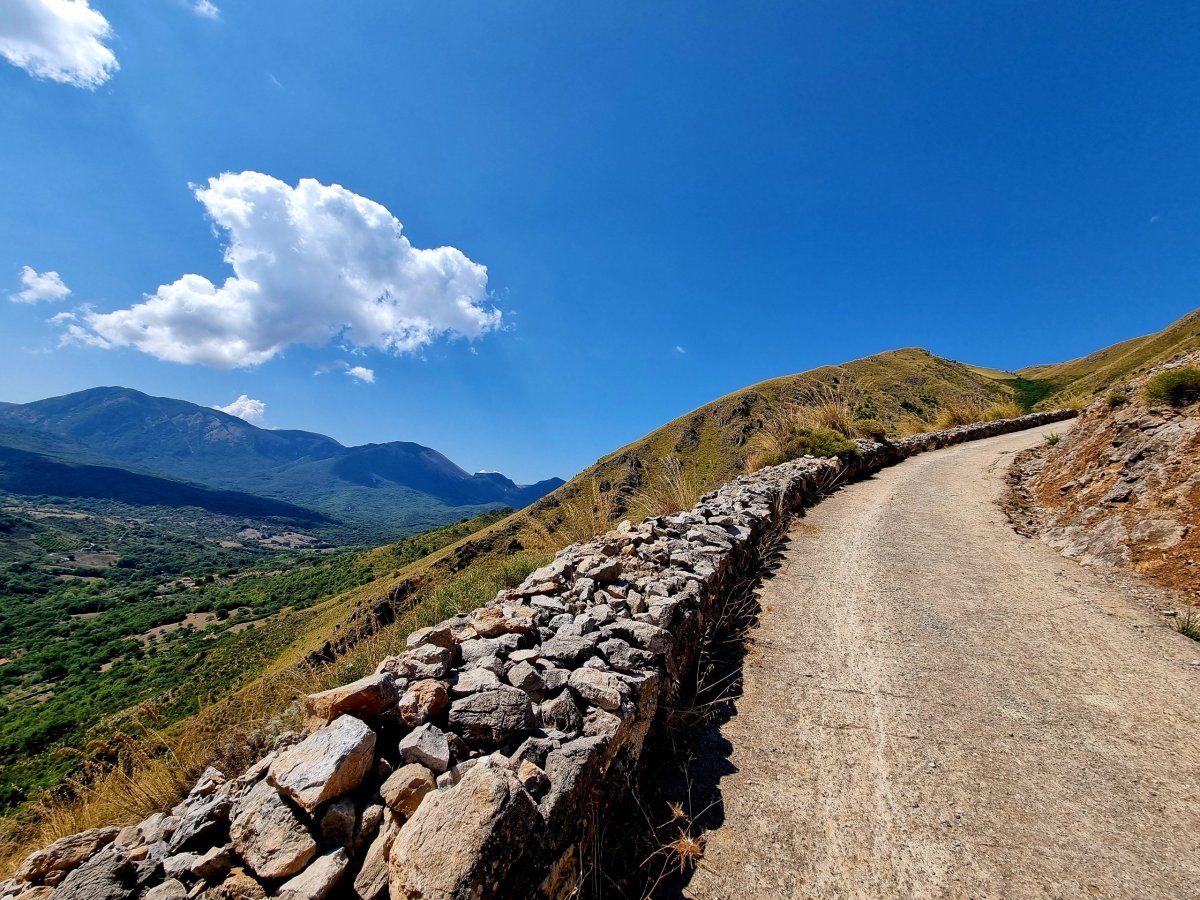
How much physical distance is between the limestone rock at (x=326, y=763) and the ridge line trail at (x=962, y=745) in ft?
7.34

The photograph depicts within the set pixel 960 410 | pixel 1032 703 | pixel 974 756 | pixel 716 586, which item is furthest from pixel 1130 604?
pixel 960 410

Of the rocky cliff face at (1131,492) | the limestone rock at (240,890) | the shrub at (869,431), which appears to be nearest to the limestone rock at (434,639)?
the limestone rock at (240,890)

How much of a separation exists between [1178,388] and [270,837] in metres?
13.4

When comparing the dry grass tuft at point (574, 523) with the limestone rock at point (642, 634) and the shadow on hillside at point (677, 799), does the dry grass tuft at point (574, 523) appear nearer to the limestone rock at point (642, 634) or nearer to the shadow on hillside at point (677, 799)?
the shadow on hillside at point (677, 799)

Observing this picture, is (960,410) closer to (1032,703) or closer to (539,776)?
(1032,703)

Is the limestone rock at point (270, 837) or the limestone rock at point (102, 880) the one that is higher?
the limestone rock at point (270, 837)

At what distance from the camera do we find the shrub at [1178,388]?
7883 millimetres

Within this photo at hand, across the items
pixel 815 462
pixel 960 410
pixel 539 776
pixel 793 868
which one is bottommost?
pixel 793 868

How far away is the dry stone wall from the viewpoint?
216cm

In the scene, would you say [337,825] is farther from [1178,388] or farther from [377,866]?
[1178,388]

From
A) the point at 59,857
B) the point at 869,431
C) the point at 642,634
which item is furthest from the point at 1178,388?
the point at 59,857

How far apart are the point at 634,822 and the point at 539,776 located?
4.08ft

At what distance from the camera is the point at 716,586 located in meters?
5.82

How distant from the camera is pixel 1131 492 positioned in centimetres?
717
